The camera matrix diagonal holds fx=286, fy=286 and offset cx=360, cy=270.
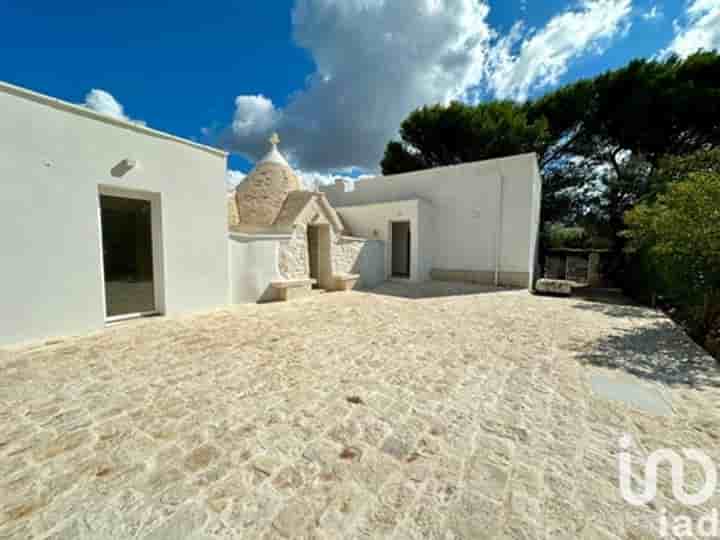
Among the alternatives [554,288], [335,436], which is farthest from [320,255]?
[335,436]

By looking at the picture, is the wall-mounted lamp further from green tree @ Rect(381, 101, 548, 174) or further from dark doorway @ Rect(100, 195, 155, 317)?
green tree @ Rect(381, 101, 548, 174)

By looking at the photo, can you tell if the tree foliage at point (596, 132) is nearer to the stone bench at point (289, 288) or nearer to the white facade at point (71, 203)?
the stone bench at point (289, 288)

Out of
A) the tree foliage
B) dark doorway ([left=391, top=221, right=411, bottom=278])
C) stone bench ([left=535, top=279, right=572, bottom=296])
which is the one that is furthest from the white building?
the tree foliage

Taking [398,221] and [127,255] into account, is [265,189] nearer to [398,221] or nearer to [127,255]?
[398,221]

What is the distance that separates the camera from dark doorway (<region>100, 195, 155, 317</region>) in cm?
657

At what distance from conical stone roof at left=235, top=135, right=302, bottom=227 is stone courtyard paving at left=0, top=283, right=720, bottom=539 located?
30.0 ft

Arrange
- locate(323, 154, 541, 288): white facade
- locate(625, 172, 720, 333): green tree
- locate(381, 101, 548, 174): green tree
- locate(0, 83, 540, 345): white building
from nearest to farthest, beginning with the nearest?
locate(0, 83, 540, 345): white building → locate(625, 172, 720, 333): green tree → locate(323, 154, 541, 288): white facade → locate(381, 101, 548, 174): green tree

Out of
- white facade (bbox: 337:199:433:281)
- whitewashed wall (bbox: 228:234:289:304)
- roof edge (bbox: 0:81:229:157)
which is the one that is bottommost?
whitewashed wall (bbox: 228:234:289:304)

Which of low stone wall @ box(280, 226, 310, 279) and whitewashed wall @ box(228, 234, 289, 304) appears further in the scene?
low stone wall @ box(280, 226, 310, 279)

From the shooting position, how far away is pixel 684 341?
5730mm

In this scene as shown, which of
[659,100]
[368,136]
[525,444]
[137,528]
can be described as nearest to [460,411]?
[525,444]

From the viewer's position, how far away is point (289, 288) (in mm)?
10133

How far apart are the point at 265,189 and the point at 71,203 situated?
9322 millimetres

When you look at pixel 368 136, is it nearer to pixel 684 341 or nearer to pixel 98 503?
pixel 684 341
